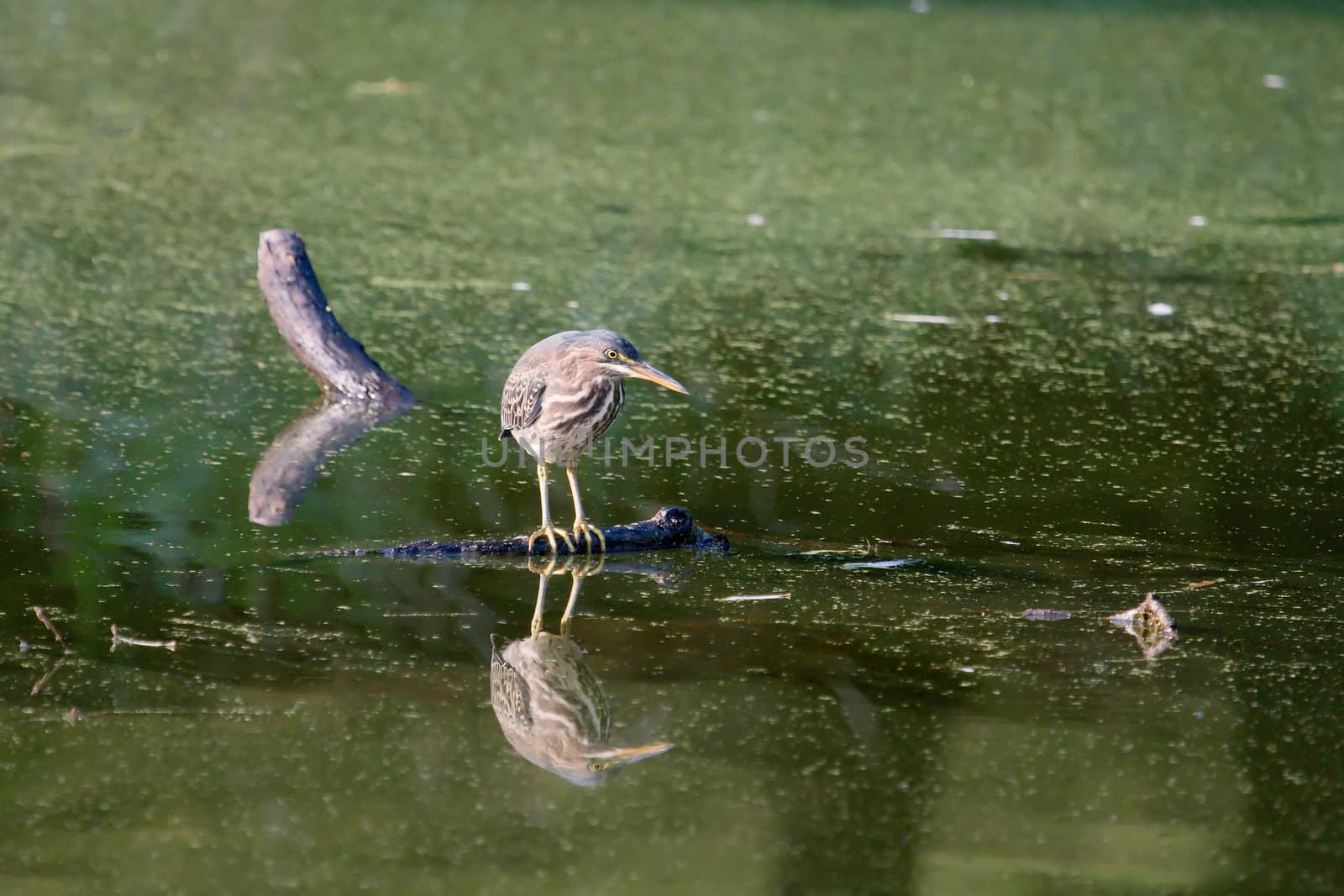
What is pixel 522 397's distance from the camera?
143 inches

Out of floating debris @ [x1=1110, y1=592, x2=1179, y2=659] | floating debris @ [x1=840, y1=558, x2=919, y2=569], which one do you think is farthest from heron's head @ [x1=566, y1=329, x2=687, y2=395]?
floating debris @ [x1=1110, y1=592, x2=1179, y2=659]

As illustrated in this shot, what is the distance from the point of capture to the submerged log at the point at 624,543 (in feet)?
11.0

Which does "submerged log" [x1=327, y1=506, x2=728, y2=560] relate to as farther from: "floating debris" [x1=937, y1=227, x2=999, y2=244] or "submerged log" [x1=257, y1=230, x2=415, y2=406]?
"floating debris" [x1=937, y1=227, x2=999, y2=244]

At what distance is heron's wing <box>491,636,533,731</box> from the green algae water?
0.11 feet

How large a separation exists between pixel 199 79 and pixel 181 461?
4718 mm

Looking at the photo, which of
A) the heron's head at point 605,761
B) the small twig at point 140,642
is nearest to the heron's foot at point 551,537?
the small twig at point 140,642

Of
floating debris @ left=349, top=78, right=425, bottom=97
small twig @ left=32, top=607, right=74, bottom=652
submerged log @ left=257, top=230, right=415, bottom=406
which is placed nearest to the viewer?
small twig @ left=32, top=607, right=74, bottom=652

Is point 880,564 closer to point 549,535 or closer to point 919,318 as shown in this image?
point 549,535

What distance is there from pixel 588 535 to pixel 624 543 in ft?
0.28

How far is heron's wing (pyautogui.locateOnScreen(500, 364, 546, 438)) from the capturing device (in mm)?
3574

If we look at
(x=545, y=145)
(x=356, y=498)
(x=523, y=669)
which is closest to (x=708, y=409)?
(x=356, y=498)

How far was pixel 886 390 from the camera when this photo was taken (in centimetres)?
477

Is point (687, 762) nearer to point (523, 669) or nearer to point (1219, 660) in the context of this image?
point (523, 669)

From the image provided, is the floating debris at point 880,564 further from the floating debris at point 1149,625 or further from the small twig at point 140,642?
the small twig at point 140,642
